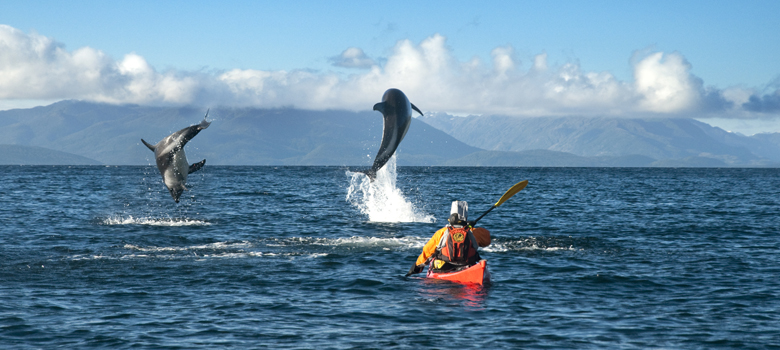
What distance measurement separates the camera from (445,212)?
49.4 metres

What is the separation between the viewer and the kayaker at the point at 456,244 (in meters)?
18.9

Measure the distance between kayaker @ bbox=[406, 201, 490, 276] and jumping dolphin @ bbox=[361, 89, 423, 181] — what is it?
31.9 ft

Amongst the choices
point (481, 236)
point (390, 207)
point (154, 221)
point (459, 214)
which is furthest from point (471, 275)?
point (390, 207)

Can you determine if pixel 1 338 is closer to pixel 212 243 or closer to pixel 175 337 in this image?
pixel 175 337

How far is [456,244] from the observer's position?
19.1m

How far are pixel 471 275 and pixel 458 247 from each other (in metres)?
0.84

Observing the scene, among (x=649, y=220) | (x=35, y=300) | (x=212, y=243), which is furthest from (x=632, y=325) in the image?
(x=649, y=220)

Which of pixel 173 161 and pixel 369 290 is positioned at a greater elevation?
pixel 173 161

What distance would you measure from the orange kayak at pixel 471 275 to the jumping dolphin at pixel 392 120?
9942mm

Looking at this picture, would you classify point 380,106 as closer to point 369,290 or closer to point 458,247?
point 458,247

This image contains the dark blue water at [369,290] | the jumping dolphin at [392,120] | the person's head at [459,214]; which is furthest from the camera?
the jumping dolphin at [392,120]

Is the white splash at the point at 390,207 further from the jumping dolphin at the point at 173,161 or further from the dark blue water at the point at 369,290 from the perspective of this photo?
the jumping dolphin at the point at 173,161

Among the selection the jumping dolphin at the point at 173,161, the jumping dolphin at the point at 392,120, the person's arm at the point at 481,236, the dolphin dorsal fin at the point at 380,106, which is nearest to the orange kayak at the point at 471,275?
the person's arm at the point at 481,236

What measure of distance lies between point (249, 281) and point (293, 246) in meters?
7.99
